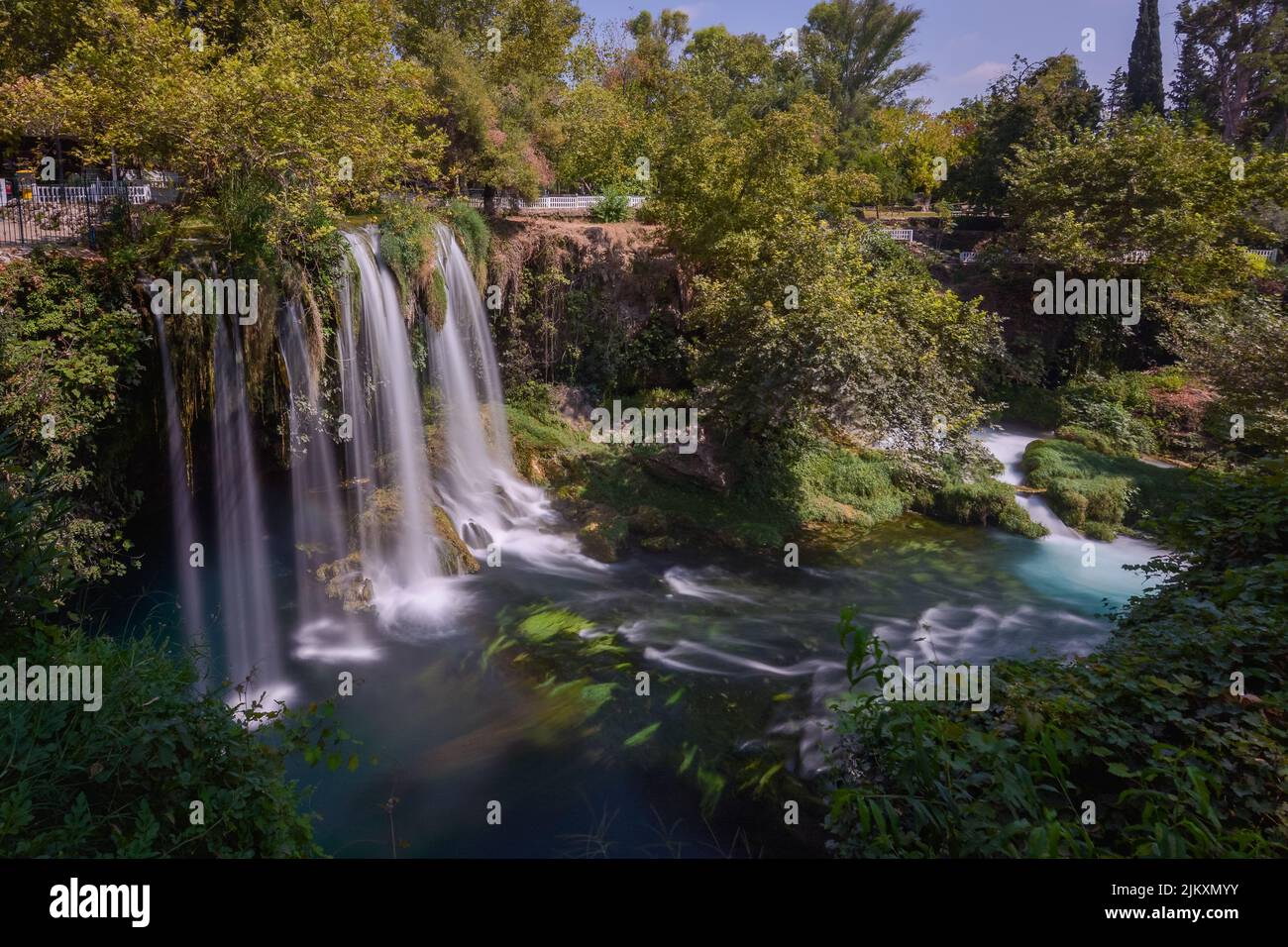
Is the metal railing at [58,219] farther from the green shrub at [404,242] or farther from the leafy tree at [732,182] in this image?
the leafy tree at [732,182]

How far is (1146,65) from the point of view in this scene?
3169 cm

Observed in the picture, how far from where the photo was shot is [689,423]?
1662 centimetres

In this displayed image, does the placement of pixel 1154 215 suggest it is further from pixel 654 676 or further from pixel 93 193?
pixel 93 193

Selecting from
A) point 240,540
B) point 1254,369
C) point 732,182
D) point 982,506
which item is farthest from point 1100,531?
point 240,540

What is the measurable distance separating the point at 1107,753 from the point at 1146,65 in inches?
1462

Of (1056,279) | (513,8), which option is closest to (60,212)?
(513,8)

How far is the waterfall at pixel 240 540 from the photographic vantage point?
1027 cm

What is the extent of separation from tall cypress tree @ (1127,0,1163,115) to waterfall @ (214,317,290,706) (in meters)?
34.6

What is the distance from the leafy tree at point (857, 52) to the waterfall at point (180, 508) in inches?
1472

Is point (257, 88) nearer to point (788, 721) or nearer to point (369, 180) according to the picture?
point (369, 180)

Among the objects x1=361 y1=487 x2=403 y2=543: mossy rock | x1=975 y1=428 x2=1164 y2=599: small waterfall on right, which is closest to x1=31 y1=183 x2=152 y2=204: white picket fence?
x1=361 y1=487 x2=403 y2=543: mossy rock

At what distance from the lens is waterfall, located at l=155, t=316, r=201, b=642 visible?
35.7ft

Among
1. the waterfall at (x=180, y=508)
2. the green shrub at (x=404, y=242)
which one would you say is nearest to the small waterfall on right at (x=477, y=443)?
the green shrub at (x=404, y=242)
